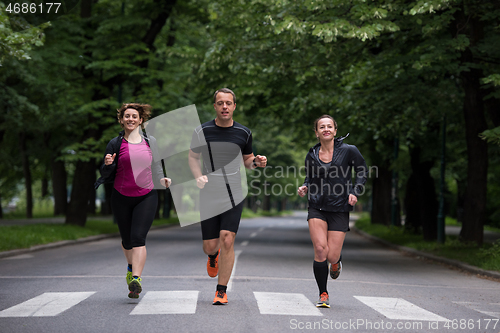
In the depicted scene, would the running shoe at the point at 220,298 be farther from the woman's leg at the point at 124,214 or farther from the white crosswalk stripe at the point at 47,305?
the white crosswalk stripe at the point at 47,305

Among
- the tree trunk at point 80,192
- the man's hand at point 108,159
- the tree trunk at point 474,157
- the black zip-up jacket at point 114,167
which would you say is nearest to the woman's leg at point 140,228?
the black zip-up jacket at point 114,167

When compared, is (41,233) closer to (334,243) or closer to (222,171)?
(222,171)

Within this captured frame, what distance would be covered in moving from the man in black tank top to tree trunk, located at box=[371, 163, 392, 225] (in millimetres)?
22607

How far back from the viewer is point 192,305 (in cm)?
660

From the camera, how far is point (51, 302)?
22.3ft

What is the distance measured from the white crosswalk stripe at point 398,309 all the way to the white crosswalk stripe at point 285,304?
740 mm

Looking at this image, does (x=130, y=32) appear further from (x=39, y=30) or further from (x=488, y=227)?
(x=488, y=227)

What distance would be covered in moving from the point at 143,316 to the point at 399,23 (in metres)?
9.41

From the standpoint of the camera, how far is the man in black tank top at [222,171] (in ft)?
21.3

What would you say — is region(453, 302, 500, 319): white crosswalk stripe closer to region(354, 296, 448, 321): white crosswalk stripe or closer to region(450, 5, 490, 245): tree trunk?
region(354, 296, 448, 321): white crosswalk stripe

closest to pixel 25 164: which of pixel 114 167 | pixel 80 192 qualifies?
pixel 80 192

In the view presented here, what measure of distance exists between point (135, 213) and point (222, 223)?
0.98 meters

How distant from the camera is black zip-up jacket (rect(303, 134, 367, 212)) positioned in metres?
6.61

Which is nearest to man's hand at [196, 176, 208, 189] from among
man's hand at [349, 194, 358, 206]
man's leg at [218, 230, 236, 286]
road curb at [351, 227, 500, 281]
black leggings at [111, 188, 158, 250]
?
man's leg at [218, 230, 236, 286]
